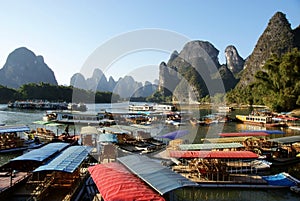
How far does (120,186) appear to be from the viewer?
8.34 metres

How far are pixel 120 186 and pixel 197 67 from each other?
124451 millimetres

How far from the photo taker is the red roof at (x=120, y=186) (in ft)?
25.2

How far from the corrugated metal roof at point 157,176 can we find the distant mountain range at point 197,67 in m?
68.4

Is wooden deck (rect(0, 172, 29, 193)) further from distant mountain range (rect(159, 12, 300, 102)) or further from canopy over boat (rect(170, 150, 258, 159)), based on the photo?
distant mountain range (rect(159, 12, 300, 102))

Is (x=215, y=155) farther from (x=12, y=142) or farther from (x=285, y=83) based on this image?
(x=285, y=83)

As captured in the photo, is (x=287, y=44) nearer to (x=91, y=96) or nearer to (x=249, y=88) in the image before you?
(x=249, y=88)

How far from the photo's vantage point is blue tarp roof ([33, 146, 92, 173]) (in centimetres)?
1020

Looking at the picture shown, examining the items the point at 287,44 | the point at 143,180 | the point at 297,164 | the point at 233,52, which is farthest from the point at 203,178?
the point at 233,52

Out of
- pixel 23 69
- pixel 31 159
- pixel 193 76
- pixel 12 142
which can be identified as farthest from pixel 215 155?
pixel 23 69

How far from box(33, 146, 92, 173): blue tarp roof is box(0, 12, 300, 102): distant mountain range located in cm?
6556

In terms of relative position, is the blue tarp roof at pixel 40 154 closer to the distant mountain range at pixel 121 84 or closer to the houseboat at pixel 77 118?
the distant mountain range at pixel 121 84

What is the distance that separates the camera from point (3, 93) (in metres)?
92.6

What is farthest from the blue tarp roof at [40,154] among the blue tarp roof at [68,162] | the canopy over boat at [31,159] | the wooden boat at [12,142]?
the wooden boat at [12,142]

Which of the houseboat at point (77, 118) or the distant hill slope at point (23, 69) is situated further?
the distant hill slope at point (23, 69)
